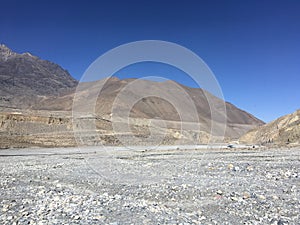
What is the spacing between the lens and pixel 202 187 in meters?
12.4

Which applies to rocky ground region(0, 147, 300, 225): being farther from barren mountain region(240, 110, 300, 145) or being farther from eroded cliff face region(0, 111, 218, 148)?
barren mountain region(240, 110, 300, 145)

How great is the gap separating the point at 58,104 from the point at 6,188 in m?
157

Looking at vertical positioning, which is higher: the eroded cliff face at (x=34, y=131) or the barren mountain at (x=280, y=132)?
the barren mountain at (x=280, y=132)

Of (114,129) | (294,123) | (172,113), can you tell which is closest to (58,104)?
(172,113)

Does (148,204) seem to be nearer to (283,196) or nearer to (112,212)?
(112,212)

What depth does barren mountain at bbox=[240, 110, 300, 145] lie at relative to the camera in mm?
54175

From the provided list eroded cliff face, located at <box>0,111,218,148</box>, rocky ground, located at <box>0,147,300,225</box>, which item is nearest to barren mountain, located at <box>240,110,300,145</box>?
eroded cliff face, located at <box>0,111,218,148</box>

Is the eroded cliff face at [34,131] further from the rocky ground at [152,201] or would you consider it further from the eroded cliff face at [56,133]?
the rocky ground at [152,201]

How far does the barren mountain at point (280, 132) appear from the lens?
54175 millimetres

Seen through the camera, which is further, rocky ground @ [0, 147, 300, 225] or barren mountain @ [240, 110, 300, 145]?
barren mountain @ [240, 110, 300, 145]

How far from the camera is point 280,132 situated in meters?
60.4

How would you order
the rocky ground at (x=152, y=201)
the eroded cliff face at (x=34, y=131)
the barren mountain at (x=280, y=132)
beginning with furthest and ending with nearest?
the barren mountain at (x=280, y=132) < the eroded cliff face at (x=34, y=131) < the rocky ground at (x=152, y=201)

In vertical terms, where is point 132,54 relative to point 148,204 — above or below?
above

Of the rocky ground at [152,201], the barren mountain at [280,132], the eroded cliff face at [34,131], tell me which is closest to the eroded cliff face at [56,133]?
the eroded cliff face at [34,131]
